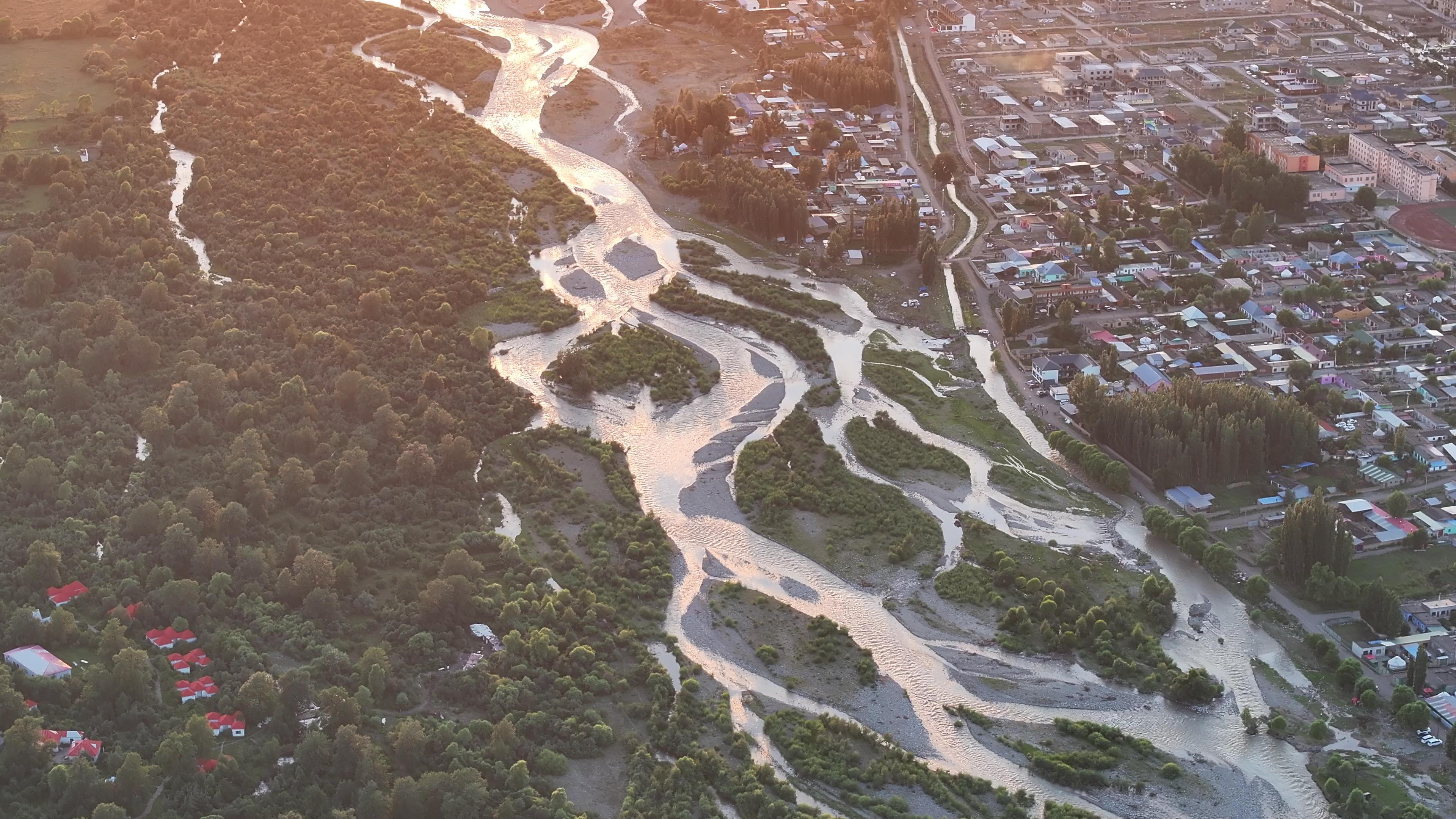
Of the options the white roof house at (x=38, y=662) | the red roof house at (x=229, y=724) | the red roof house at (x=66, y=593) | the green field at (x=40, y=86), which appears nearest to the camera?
the red roof house at (x=229, y=724)

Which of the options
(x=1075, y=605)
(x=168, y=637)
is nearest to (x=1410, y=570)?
(x=1075, y=605)

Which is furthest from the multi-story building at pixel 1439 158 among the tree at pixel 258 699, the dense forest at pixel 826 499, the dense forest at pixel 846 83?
the tree at pixel 258 699

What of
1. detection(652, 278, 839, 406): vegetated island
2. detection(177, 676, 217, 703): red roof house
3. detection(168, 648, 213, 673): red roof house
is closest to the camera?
detection(177, 676, 217, 703): red roof house

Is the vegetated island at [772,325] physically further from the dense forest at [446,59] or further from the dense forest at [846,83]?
the dense forest at [446,59]

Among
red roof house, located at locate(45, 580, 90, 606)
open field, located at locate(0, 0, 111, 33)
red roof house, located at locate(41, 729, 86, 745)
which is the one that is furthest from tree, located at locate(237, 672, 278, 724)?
open field, located at locate(0, 0, 111, 33)

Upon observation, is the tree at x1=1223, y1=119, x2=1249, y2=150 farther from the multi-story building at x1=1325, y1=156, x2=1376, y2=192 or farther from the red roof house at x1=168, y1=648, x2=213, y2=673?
the red roof house at x1=168, y1=648, x2=213, y2=673

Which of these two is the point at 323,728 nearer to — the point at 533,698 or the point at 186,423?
the point at 533,698

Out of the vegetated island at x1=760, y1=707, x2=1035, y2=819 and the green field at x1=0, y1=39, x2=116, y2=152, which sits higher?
the vegetated island at x1=760, y1=707, x2=1035, y2=819
